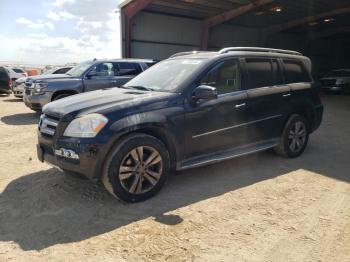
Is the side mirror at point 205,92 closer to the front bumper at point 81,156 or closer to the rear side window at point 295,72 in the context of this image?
the front bumper at point 81,156

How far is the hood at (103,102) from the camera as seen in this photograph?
4039 millimetres

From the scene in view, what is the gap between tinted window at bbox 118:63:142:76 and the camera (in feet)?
34.8

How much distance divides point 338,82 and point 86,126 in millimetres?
19695

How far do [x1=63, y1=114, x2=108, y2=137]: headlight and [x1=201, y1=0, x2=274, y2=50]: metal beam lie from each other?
1559 centimetres

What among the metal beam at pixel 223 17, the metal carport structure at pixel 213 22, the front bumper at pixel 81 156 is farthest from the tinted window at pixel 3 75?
the front bumper at pixel 81 156

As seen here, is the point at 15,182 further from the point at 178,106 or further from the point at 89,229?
the point at 178,106

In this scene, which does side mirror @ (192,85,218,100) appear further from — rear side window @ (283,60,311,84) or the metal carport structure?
the metal carport structure

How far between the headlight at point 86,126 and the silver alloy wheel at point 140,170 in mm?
466

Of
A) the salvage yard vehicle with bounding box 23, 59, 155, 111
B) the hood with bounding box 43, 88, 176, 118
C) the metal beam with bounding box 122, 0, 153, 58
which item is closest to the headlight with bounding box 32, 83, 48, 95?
the salvage yard vehicle with bounding box 23, 59, 155, 111

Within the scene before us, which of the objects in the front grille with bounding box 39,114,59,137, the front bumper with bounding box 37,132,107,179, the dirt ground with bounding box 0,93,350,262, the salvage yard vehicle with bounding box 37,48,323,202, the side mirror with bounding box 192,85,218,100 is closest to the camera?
the dirt ground with bounding box 0,93,350,262

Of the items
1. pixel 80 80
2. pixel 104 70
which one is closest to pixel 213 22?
pixel 104 70

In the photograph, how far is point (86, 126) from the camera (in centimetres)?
388

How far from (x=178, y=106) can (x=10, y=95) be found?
16909mm

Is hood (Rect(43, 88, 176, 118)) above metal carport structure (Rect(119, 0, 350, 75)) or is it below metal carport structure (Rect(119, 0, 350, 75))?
below
